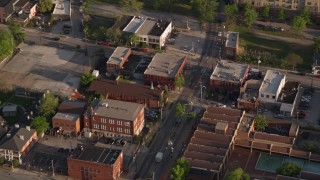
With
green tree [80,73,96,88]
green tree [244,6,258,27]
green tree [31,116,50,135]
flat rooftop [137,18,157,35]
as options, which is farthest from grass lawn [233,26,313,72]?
green tree [31,116,50,135]

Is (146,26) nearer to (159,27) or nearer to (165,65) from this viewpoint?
(159,27)

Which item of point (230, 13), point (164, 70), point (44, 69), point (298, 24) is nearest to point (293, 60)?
point (298, 24)

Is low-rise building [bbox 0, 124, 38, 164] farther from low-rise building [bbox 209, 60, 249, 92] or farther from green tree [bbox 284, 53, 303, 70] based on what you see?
green tree [bbox 284, 53, 303, 70]

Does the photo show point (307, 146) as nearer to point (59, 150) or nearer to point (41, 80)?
point (59, 150)

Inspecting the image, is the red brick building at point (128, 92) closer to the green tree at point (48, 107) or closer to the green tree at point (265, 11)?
the green tree at point (48, 107)

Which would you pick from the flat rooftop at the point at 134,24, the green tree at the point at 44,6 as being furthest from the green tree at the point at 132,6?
Answer: the green tree at the point at 44,6

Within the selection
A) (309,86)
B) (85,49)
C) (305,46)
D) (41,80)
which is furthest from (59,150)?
(305,46)
